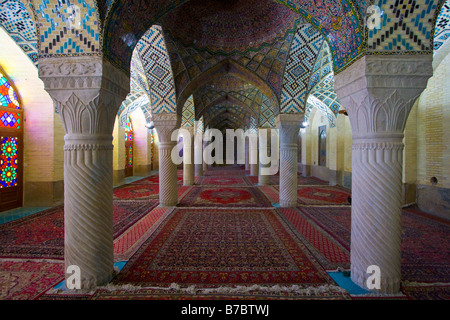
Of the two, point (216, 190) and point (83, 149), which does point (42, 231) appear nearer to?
point (83, 149)

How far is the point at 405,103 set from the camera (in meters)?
2.39

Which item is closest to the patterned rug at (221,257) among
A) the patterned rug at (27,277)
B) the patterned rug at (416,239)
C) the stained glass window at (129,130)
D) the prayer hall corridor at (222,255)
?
the prayer hall corridor at (222,255)

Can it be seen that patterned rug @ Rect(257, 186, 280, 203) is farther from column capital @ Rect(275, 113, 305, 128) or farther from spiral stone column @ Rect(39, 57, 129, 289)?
spiral stone column @ Rect(39, 57, 129, 289)

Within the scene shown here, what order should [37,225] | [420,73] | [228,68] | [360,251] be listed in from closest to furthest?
[420,73] → [360,251] → [37,225] → [228,68]

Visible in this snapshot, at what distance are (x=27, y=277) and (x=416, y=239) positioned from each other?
5.50 meters

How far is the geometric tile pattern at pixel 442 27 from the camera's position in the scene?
446cm

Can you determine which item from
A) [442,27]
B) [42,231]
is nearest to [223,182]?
[42,231]

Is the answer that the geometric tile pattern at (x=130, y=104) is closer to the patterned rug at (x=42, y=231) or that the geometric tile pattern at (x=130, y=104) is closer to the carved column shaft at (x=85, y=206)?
the patterned rug at (x=42, y=231)

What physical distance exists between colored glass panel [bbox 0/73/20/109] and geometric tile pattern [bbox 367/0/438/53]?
7520 mm

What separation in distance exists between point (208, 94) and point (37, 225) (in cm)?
757

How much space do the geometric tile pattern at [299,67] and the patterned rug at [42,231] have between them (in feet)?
14.4
